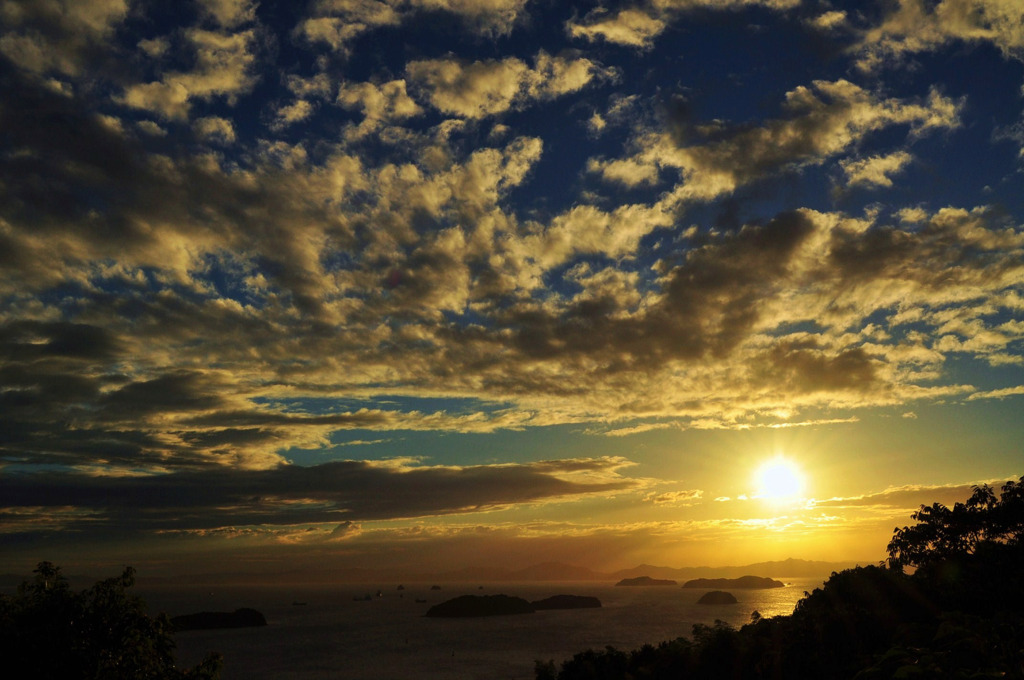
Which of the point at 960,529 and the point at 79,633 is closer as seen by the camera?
the point at 79,633

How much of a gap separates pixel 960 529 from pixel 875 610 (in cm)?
1698

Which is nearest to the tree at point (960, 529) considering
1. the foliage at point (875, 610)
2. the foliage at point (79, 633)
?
the foliage at point (875, 610)

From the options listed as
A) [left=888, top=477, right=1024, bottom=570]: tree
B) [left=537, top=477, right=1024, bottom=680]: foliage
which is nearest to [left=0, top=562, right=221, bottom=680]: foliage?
[left=537, top=477, right=1024, bottom=680]: foliage

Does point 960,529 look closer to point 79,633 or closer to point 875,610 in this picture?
point 875,610

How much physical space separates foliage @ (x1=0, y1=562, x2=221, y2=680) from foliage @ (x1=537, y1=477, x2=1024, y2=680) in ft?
94.6

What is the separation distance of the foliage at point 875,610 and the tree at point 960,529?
9 cm

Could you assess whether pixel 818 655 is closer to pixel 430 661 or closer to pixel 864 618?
pixel 864 618

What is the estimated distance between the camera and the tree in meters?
57.6

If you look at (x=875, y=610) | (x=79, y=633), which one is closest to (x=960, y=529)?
(x=875, y=610)

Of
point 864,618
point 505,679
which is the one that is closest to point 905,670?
point 864,618

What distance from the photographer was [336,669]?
13800 cm

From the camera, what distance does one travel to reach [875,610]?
5091 centimetres

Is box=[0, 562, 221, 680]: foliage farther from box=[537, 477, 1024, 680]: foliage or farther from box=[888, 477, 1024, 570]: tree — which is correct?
box=[888, 477, 1024, 570]: tree

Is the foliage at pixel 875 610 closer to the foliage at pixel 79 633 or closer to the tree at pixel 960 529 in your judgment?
the tree at pixel 960 529
